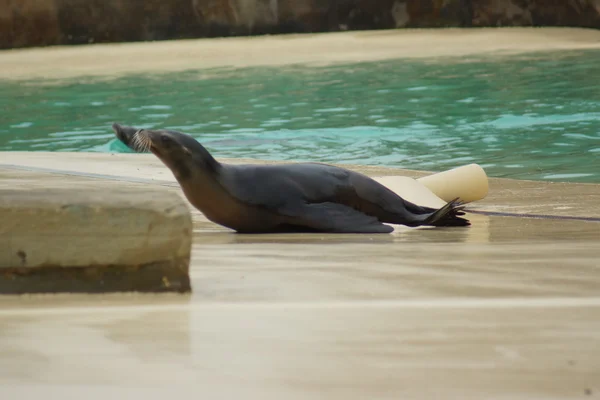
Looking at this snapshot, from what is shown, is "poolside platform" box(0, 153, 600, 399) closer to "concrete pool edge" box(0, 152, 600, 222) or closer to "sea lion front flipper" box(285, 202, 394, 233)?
"sea lion front flipper" box(285, 202, 394, 233)

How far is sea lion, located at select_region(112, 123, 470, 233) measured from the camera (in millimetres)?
4047

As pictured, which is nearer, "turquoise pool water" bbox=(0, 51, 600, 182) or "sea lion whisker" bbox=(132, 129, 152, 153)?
"sea lion whisker" bbox=(132, 129, 152, 153)

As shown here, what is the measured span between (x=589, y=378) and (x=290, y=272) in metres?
1.12

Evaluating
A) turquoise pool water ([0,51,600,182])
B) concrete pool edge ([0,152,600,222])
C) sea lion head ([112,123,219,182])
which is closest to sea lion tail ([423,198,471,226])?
concrete pool edge ([0,152,600,222])

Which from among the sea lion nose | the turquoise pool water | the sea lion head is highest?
the sea lion nose

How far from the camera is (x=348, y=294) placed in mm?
2363

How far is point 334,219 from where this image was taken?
414 cm

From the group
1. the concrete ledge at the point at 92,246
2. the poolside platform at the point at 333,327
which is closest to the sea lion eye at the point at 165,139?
the poolside platform at the point at 333,327

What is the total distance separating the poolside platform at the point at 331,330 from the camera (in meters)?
1.65

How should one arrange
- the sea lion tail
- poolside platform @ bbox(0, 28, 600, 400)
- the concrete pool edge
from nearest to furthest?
poolside platform @ bbox(0, 28, 600, 400) < the sea lion tail < the concrete pool edge

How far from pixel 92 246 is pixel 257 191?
1.79m

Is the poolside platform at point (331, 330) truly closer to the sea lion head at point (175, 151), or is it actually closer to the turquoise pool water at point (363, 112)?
the sea lion head at point (175, 151)

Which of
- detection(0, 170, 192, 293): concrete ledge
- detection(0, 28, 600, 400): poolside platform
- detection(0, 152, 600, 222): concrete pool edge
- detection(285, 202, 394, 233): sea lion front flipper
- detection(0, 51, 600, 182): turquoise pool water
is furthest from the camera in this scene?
detection(0, 51, 600, 182): turquoise pool water

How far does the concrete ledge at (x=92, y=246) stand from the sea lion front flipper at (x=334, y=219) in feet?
5.68
